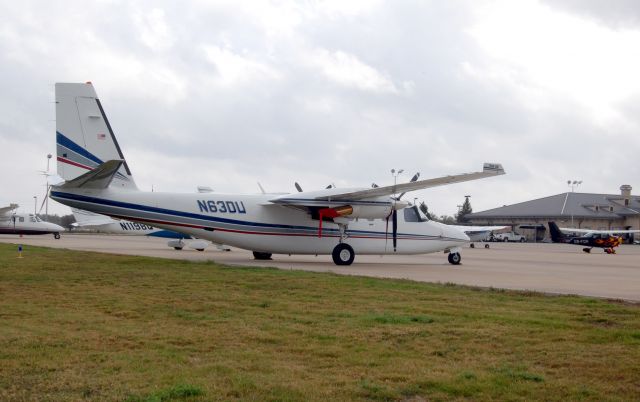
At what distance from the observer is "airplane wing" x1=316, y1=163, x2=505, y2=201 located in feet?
72.7

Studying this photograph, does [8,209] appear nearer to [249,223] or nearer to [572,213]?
[249,223]

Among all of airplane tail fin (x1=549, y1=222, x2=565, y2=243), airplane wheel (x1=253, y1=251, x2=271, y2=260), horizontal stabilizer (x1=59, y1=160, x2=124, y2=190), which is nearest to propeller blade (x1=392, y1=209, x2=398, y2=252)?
airplane wheel (x1=253, y1=251, x2=271, y2=260)

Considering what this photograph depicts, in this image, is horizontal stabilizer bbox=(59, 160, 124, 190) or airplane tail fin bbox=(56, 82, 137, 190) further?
airplane tail fin bbox=(56, 82, 137, 190)

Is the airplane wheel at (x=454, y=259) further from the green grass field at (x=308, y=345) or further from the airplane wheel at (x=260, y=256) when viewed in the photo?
the green grass field at (x=308, y=345)

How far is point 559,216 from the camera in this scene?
10475cm

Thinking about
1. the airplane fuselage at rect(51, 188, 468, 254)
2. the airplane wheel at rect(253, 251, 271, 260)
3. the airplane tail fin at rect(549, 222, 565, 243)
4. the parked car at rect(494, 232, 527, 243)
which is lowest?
the airplane wheel at rect(253, 251, 271, 260)

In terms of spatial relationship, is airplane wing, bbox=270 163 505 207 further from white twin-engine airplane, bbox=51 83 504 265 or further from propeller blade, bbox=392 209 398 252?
propeller blade, bbox=392 209 398 252

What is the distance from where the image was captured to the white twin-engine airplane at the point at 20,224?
58.4 meters

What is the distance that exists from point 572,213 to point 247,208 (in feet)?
296

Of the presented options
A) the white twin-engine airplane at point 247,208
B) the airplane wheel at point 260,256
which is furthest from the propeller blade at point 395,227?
the airplane wheel at point 260,256

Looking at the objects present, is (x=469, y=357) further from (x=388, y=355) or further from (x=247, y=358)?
(x=247, y=358)

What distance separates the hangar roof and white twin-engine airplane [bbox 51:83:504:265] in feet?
279

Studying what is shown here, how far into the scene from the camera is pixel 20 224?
5922 centimetres

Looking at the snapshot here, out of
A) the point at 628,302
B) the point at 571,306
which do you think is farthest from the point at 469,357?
the point at 628,302
